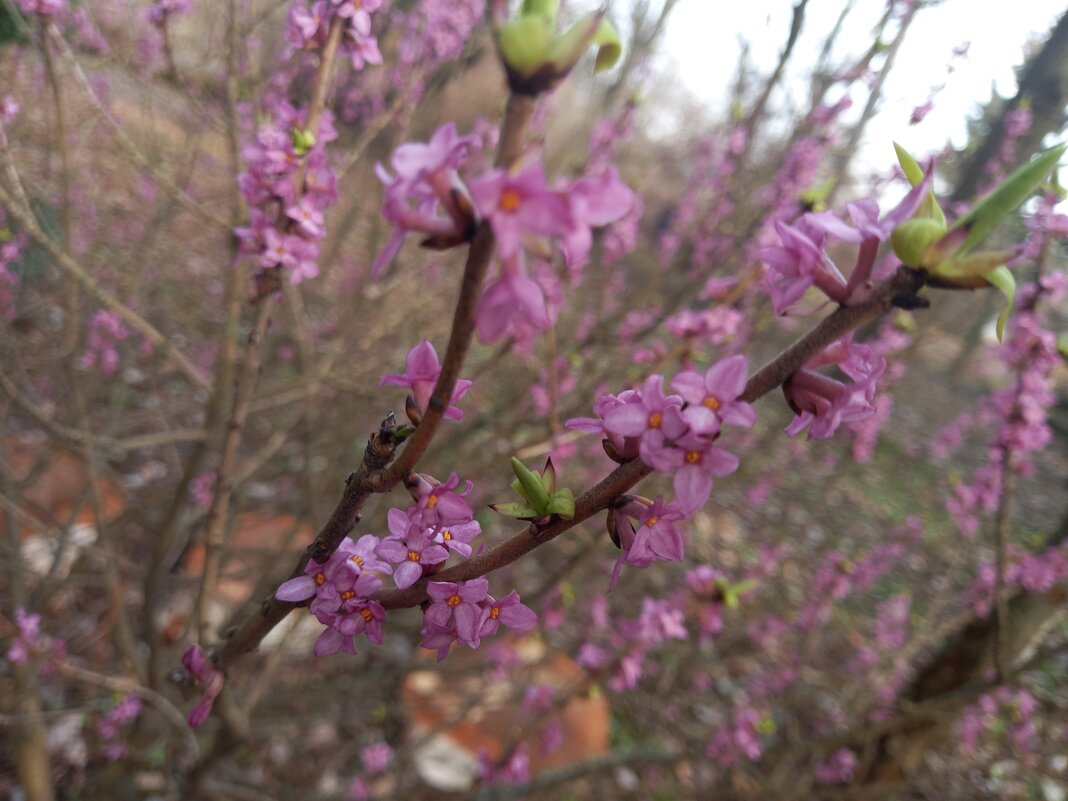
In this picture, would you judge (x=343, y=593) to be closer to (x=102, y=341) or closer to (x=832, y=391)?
(x=832, y=391)

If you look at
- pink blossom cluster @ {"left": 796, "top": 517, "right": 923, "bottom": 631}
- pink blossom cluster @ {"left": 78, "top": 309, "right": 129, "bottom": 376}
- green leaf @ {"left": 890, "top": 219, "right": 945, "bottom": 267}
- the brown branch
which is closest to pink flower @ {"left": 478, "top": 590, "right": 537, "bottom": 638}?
green leaf @ {"left": 890, "top": 219, "right": 945, "bottom": 267}

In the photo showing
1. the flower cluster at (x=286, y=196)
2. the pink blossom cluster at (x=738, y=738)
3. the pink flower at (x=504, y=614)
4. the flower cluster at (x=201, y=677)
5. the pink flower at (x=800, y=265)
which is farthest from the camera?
the pink blossom cluster at (x=738, y=738)

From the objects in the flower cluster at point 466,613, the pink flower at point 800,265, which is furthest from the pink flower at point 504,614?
the pink flower at point 800,265

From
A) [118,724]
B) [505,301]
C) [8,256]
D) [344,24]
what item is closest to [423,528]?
[505,301]

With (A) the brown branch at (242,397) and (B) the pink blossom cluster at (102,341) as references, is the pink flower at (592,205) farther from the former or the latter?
(B) the pink blossom cluster at (102,341)

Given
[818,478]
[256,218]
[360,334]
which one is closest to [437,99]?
[360,334]
